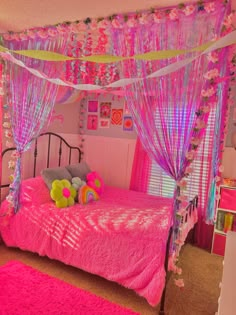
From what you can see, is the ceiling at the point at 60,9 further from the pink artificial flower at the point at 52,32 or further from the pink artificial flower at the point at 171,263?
the pink artificial flower at the point at 171,263

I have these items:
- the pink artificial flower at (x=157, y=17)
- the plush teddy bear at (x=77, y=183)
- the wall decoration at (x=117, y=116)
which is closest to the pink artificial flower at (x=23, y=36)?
the pink artificial flower at (x=157, y=17)

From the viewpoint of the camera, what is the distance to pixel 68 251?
2629 millimetres

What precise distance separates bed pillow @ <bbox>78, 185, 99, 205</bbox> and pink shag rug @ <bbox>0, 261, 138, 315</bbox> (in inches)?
38.0

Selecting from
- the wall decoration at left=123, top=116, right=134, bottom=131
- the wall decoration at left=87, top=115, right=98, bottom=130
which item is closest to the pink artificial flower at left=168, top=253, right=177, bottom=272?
the wall decoration at left=123, top=116, right=134, bottom=131

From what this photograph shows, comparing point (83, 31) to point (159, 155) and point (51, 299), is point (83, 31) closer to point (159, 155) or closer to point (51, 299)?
point (159, 155)

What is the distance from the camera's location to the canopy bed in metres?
1.97

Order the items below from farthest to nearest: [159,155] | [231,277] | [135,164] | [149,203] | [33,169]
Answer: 1. [135,164]
2. [33,169]
3. [149,203]
4. [159,155]
5. [231,277]

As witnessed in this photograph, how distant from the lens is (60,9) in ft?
7.59

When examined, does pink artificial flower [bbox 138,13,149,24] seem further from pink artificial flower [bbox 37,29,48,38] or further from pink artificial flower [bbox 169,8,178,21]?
pink artificial flower [bbox 37,29,48,38]

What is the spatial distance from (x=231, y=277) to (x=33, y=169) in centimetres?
303

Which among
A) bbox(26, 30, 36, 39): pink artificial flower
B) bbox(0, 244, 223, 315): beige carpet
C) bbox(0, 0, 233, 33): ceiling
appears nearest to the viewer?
bbox(0, 0, 233, 33): ceiling

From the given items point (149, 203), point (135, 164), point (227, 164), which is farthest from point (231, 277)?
point (135, 164)

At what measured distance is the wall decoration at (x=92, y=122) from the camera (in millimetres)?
4638

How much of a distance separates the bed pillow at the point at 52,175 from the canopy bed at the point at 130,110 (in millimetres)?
47
